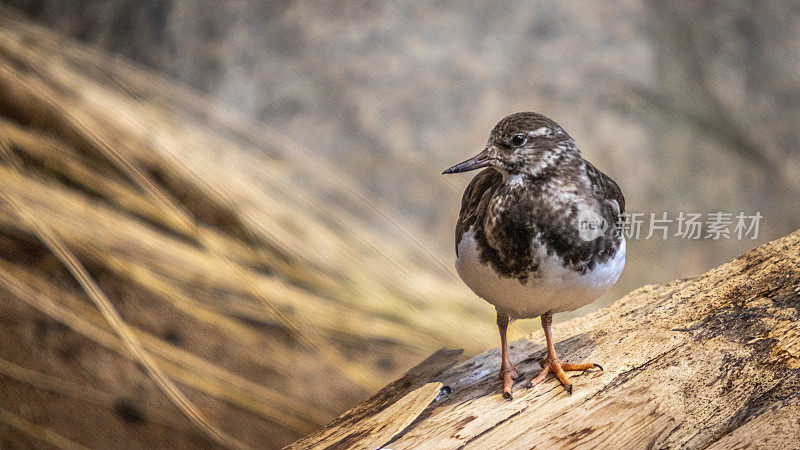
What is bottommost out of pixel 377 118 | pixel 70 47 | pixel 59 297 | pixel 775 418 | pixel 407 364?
pixel 775 418

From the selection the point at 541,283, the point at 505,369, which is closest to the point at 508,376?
the point at 505,369

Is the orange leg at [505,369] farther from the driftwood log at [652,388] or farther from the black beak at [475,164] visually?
the black beak at [475,164]

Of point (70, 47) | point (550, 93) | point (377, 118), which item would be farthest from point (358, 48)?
point (70, 47)

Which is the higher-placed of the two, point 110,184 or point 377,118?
point 377,118

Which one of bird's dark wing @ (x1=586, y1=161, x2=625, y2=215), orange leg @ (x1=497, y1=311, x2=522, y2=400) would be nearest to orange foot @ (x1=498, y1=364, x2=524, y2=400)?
orange leg @ (x1=497, y1=311, x2=522, y2=400)

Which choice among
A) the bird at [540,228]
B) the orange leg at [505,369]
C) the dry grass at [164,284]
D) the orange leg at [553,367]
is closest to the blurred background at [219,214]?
the dry grass at [164,284]

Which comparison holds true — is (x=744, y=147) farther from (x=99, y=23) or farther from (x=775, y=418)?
(x=99, y=23)
